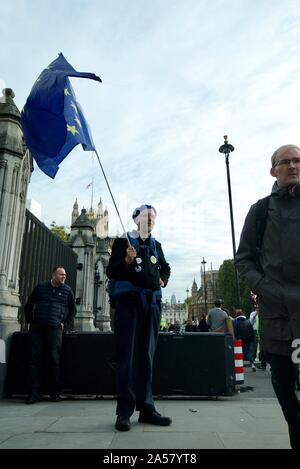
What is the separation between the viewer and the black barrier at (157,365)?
6.25 meters

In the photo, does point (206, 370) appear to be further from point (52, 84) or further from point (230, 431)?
point (52, 84)

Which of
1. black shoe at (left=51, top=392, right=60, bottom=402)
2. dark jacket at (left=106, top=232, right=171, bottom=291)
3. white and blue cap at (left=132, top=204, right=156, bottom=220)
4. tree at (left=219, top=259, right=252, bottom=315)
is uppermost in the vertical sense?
tree at (left=219, top=259, right=252, bottom=315)

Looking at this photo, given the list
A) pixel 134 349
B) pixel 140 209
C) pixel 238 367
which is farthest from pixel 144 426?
pixel 238 367

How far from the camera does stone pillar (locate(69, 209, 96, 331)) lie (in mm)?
13391

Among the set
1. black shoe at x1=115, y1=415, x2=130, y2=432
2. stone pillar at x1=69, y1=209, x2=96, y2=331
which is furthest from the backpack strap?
stone pillar at x1=69, y1=209, x2=96, y2=331

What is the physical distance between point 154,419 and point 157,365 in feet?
8.31

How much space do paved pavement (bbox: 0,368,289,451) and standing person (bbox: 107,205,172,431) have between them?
0.26 meters

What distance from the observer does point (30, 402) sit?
5.66m

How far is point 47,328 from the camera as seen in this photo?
20.1 feet

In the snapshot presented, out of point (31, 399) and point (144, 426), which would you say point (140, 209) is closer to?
point (144, 426)

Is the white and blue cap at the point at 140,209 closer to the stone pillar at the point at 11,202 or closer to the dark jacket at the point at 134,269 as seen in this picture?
the dark jacket at the point at 134,269

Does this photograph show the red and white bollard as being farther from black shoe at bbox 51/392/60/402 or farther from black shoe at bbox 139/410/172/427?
black shoe at bbox 139/410/172/427

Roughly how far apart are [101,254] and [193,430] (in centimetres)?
1411

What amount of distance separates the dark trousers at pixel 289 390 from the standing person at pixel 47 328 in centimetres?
428
